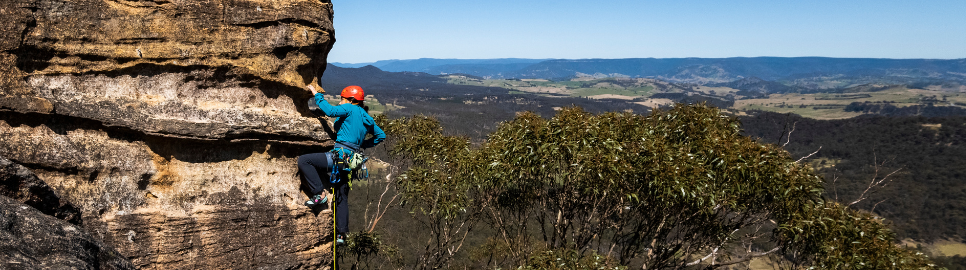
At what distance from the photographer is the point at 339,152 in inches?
294

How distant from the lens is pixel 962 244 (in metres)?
63.2

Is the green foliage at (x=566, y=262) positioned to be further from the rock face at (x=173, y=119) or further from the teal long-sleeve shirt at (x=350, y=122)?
the rock face at (x=173, y=119)

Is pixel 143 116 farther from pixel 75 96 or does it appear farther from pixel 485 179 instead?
pixel 485 179

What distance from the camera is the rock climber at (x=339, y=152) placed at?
24.6 feet

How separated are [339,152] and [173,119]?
6.90 ft

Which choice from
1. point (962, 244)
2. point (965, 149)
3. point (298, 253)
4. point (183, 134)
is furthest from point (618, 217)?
point (965, 149)

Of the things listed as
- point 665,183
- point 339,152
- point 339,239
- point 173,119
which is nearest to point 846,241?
point 665,183

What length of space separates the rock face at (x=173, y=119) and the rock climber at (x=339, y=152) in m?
0.27

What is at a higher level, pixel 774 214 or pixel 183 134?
pixel 183 134

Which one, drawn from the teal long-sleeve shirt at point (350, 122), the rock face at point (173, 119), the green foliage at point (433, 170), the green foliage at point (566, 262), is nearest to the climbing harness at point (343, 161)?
the teal long-sleeve shirt at point (350, 122)

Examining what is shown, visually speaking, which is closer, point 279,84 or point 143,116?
point 143,116

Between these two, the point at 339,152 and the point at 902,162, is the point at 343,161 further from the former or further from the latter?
the point at 902,162

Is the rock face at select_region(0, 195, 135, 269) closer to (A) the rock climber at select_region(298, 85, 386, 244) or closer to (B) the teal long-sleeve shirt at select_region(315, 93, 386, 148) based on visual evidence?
(A) the rock climber at select_region(298, 85, 386, 244)

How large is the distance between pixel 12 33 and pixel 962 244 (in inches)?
3348
